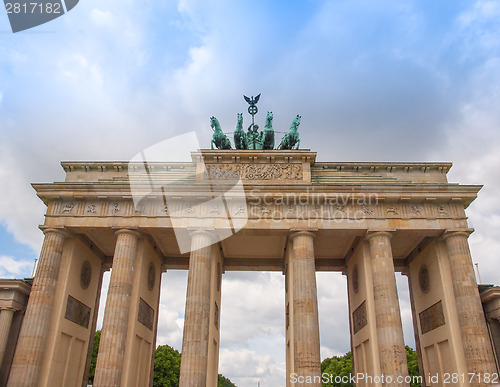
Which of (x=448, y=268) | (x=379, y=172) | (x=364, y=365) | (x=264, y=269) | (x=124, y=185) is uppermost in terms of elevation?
(x=379, y=172)

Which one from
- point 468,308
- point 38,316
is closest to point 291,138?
point 468,308

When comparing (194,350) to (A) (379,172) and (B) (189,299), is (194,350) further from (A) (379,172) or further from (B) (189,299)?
(A) (379,172)

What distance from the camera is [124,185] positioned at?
78.6 ft

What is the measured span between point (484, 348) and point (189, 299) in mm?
15233

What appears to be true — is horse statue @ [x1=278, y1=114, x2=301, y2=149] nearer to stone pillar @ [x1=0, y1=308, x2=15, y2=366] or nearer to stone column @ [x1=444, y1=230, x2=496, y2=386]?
stone column @ [x1=444, y1=230, x2=496, y2=386]

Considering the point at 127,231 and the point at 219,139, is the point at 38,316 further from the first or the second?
the point at 219,139

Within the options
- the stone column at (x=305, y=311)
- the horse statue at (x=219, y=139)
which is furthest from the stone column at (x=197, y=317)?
the horse statue at (x=219, y=139)

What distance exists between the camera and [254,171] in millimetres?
25531

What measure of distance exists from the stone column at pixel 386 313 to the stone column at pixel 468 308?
10.7 feet

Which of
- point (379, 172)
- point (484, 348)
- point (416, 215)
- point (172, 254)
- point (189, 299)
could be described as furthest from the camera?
point (172, 254)

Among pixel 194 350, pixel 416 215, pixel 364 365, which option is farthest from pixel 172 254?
pixel 416 215

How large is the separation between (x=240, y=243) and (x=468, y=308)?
14.0 metres

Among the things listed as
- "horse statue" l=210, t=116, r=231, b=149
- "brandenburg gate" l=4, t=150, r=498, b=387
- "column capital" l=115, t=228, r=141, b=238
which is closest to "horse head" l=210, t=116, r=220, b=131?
"horse statue" l=210, t=116, r=231, b=149

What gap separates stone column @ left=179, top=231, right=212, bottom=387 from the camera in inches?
808
